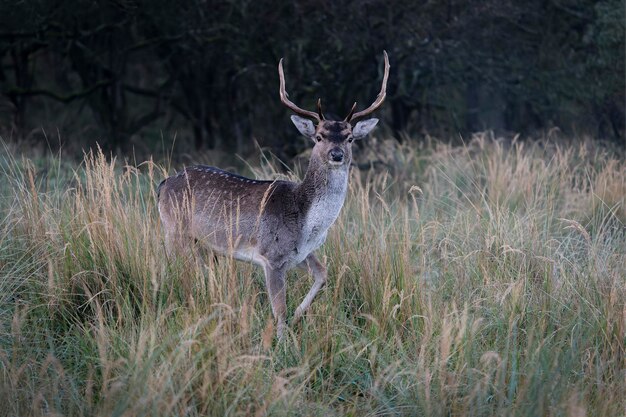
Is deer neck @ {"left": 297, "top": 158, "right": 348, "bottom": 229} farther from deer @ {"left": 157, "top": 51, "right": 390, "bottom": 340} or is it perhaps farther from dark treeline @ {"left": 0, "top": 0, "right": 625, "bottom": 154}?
dark treeline @ {"left": 0, "top": 0, "right": 625, "bottom": 154}

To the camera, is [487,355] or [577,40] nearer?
[487,355]

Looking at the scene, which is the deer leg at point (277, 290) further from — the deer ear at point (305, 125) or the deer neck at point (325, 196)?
the deer ear at point (305, 125)

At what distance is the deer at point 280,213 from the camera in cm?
612

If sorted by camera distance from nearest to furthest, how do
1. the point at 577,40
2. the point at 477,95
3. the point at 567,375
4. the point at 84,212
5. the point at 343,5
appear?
the point at 567,375
the point at 84,212
the point at 343,5
the point at 577,40
the point at 477,95

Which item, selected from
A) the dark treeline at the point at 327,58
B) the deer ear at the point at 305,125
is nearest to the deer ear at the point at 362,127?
the deer ear at the point at 305,125

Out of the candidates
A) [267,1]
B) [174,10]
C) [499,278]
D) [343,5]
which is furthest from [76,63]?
[499,278]

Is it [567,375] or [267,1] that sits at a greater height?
[267,1]

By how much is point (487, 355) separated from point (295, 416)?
932mm

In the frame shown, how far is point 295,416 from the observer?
4.35 m

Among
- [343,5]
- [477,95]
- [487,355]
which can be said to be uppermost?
[343,5]

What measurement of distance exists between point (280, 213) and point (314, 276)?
48cm

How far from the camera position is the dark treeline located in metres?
12.7

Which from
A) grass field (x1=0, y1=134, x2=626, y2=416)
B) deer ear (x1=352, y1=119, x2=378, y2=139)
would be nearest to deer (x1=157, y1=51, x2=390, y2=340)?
deer ear (x1=352, y1=119, x2=378, y2=139)

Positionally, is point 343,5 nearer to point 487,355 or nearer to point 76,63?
point 76,63
